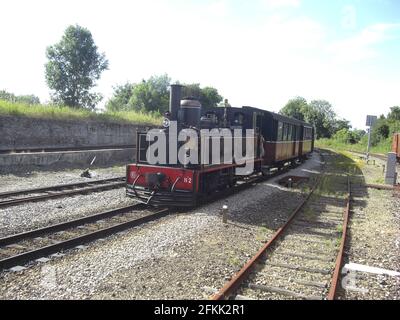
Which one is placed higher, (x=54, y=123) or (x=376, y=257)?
(x=54, y=123)

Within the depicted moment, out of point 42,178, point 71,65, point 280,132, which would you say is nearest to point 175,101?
point 42,178

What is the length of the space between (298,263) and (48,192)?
26.1 ft

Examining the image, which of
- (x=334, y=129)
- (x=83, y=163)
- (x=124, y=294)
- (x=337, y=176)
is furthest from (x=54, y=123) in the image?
(x=334, y=129)

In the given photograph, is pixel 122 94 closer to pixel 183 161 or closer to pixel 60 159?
pixel 60 159

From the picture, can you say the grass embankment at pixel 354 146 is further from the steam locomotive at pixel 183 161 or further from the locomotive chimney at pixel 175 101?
the locomotive chimney at pixel 175 101

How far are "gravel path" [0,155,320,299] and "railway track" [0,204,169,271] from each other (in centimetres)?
25

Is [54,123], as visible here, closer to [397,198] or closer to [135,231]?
[135,231]

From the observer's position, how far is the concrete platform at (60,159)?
49.3ft

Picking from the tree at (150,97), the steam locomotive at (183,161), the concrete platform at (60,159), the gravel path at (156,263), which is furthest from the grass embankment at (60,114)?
the tree at (150,97)

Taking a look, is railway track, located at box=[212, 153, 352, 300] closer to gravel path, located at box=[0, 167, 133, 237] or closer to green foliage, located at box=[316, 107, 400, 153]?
gravel path, located at box=[0, 167, 133, 237]

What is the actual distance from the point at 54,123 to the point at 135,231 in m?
16.2

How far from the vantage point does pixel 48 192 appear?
11414mm

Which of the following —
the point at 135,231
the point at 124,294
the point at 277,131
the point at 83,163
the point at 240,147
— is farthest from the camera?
the point at 83,163

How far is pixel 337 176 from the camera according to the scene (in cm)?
1950
